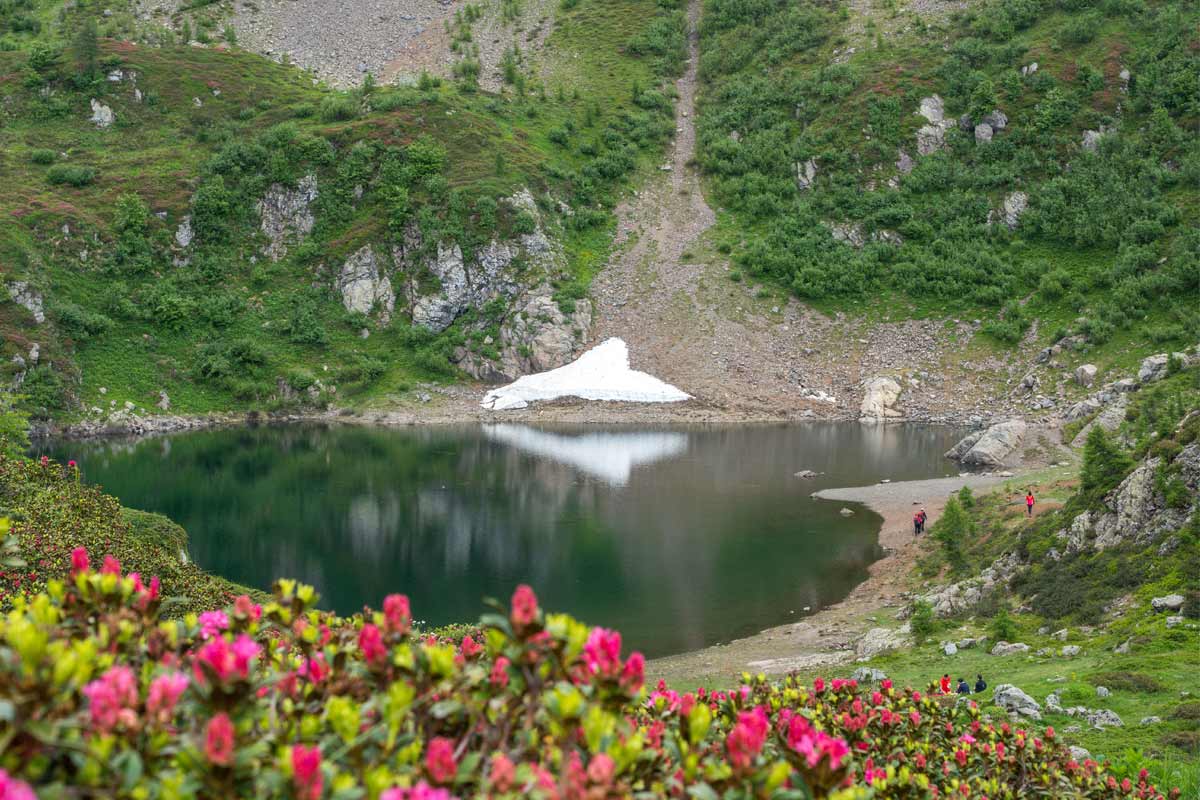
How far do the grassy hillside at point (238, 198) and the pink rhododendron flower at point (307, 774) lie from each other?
3359 inches

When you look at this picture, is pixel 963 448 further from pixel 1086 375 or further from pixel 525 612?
pixel 525 612

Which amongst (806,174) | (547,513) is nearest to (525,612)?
(547,513)

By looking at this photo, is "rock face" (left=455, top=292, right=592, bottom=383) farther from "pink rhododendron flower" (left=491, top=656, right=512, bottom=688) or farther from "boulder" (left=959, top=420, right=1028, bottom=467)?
"pink rhododendron flower" (left=491, top=656, right=512, bottom=688)

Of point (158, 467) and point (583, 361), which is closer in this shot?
point (158, 467)

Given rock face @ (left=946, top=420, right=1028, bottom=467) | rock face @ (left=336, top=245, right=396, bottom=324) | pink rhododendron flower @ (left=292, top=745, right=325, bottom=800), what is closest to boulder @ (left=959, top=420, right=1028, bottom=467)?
rock face @ (left=946, top=420, right=1028, bottom=467)

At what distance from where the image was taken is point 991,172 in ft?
347

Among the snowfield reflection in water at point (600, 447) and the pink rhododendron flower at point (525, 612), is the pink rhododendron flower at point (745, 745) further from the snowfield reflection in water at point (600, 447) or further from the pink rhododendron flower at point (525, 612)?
the snowfield reflection in water at point (600, 447)

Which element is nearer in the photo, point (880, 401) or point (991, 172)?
point (880, 401)

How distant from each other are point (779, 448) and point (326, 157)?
73.0 m

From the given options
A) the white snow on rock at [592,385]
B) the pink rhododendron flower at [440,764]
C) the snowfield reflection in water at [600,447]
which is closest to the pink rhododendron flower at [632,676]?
the pink rhododendron flower at [440,764]

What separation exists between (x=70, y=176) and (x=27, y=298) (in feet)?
81.3

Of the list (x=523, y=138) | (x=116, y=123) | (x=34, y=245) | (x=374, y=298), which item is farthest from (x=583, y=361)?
(x=116, y=123)

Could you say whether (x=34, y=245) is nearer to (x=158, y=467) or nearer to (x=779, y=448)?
(x=158, y=467)

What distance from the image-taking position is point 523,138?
118m
